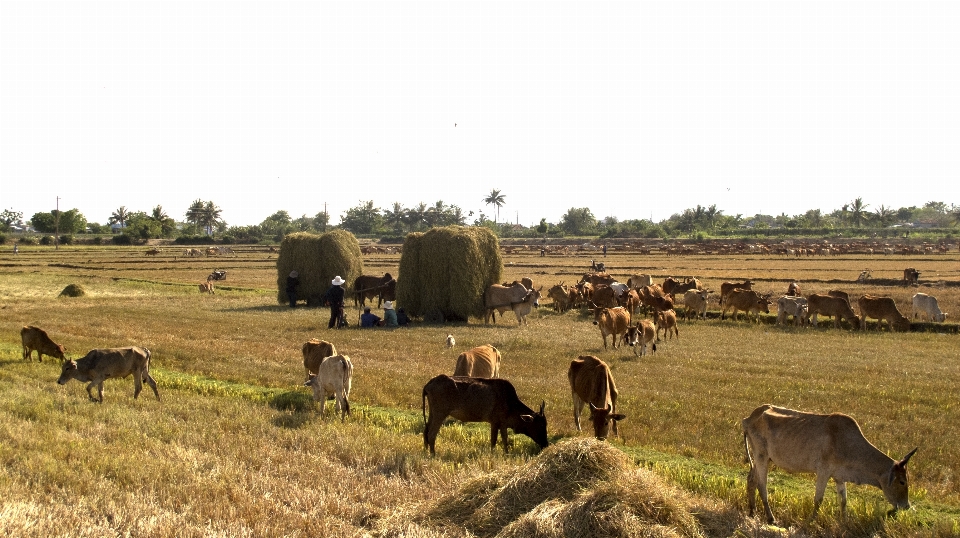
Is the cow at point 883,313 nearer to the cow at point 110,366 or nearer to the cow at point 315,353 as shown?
the cow at point 315,353

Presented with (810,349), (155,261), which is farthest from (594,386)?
(155,261)

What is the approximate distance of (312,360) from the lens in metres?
15.2

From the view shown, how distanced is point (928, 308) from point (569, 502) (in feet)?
83.3

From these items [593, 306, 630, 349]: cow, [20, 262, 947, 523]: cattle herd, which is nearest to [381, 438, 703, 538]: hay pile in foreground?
[20, 262, 947, 523]: cattle herd

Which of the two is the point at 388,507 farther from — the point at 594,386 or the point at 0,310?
the point at 0,310

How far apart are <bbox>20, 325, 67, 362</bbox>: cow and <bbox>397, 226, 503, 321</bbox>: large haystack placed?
41.5ft

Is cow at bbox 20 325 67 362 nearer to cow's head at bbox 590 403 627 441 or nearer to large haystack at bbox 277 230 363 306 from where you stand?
cow's head at bbox 590 403 627 441

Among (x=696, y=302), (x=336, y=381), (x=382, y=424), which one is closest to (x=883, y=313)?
(x=696, y=302)

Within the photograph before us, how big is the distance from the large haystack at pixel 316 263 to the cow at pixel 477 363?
66.5 feet

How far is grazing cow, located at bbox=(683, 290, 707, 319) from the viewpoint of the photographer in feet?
96.0

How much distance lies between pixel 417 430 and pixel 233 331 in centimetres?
1319

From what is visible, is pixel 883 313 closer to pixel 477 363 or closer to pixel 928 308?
pixel 928 308

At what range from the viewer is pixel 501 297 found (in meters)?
27.5

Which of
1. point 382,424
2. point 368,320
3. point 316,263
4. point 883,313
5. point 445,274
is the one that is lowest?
point 382,424
